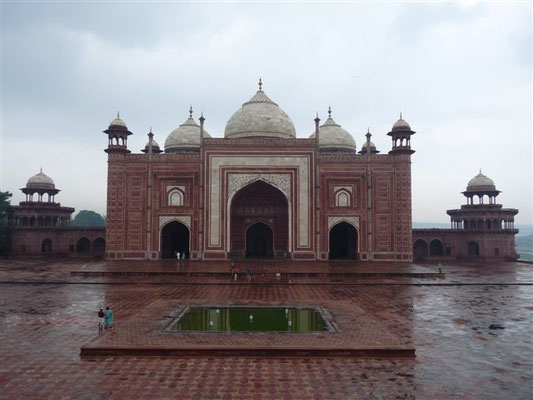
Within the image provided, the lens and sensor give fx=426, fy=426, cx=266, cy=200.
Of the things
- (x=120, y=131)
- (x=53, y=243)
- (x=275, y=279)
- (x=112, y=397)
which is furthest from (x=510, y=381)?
(x=53, y=243)

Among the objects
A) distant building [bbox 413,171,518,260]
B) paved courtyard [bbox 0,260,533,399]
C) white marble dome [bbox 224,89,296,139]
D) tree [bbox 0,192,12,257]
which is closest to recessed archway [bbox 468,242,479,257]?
distant building [bbox 413,171,518,260]

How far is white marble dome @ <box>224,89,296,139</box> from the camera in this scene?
83.5ft

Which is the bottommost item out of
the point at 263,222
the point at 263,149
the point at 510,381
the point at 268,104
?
the point at 510,381

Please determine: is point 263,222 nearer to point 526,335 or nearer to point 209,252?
point 209,252

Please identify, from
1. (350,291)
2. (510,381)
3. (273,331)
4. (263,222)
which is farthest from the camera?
(263,222)

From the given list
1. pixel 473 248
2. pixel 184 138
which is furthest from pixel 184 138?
pixel 473 248

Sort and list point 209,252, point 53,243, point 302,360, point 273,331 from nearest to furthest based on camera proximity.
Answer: point 302,360
point 273,331
point 209,252
point 53,243

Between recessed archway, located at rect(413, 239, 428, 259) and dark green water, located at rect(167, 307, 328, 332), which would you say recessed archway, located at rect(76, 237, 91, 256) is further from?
recessed archway, located at rect(413, 239, 428, 259)

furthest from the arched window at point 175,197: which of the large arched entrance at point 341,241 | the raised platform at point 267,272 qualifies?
the large arched entrance at point 341,241

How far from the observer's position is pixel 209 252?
74.9 feet

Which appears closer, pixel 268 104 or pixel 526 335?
pixel 526 335

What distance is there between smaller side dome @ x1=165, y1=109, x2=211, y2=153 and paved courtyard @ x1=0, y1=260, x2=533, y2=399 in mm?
14122

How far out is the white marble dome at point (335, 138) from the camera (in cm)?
2870

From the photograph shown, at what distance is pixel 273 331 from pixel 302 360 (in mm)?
1518
